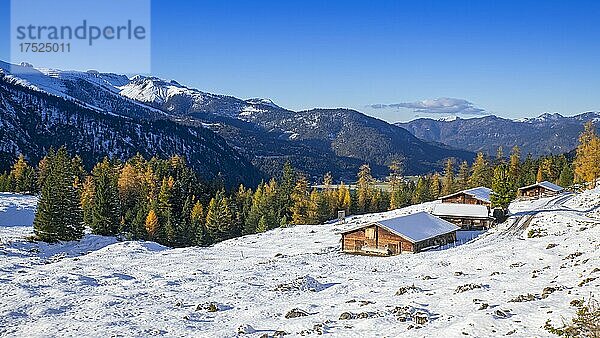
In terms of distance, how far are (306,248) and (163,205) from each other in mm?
38412

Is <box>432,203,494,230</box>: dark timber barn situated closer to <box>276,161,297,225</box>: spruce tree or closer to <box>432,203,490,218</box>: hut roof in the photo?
<box>432,203,490,218</box>: hut roof

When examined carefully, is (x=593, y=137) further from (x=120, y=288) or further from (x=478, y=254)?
(x=120, y=288)

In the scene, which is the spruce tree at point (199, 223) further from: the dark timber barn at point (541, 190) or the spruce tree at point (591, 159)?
the spruce tree at point (591, 159)

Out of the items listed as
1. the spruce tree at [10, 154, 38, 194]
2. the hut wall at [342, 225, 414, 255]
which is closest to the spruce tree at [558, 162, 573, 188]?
the hut wall at [342, 225, 414, 255]

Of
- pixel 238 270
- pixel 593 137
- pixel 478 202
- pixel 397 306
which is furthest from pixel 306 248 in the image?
pixel 593 137

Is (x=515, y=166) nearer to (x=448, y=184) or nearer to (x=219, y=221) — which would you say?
(x=448, y=184)

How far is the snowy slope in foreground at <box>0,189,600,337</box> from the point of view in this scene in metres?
22.6

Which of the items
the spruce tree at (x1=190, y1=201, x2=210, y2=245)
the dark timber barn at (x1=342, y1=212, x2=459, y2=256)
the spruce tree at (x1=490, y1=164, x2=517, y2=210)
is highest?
the spruce tree at (x1=490, y1=164, x2=517, y2=210)

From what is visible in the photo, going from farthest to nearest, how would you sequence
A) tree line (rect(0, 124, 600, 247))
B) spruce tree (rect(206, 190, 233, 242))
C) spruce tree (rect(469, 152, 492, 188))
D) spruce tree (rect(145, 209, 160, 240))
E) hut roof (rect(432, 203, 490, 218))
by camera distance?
1. spruce tree (rect(469, 152, 492, 188))
2. spruce tree (rect(206, 190, 233, 242))
3. spruce tree (rect(145, 209, 160, 240))
4. hut roof (rect(432, 203, 490, 218))
5. tree line (rect(0, 124, 600, 247))

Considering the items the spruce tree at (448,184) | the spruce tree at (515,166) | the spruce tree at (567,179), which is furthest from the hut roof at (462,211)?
the spruce tree at (515,166)

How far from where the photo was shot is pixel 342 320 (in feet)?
78.2

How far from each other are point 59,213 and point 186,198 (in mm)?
33873

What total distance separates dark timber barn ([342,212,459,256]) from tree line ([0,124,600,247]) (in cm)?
2170

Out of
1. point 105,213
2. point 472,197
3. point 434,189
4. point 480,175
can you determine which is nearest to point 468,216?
point 472,197
